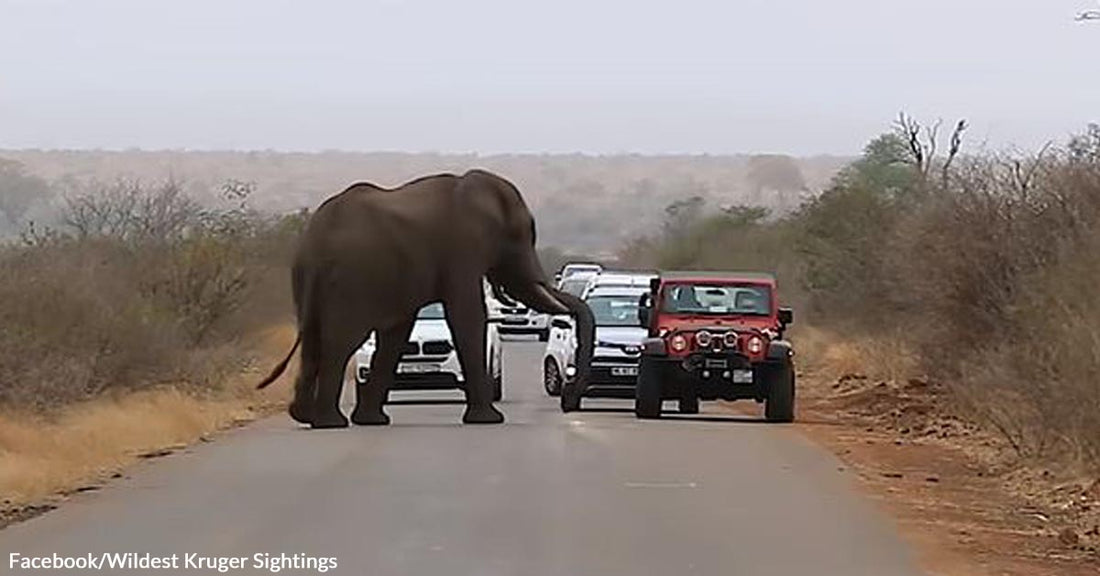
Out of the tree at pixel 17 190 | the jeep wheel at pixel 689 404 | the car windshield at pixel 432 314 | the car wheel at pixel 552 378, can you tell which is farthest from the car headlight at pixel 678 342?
the tree at pixel 17 190

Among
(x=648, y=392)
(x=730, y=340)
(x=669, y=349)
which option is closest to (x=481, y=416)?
(x=648, y=392)

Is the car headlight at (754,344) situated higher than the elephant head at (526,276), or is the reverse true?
the elephant head at (526,276)

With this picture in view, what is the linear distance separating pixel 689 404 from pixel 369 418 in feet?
15.4

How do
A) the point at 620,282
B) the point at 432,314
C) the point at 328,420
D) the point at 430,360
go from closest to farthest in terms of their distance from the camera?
1. the point at 328,420
2. the point at 430,360
3. the point at 432,314
4. the point at 620,282

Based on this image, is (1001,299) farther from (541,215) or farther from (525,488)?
(541,215)

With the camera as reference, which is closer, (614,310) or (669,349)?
(669,349)

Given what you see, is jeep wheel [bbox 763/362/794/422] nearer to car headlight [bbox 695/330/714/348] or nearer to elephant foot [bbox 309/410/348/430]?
car headlight [bbox 695/330/714/348]

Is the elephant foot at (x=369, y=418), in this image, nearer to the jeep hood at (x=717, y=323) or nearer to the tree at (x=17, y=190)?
the jeep hood at (x=717, y=323)

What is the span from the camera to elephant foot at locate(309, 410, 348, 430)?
2864 centimetres

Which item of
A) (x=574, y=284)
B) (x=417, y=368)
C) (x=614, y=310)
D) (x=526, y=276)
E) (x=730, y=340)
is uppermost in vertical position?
(x=526, y=276)

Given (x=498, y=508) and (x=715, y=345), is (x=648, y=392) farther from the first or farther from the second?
(x=498, y=508)

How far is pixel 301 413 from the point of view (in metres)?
29.2

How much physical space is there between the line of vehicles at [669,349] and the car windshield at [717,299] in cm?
1

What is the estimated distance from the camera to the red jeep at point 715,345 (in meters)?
29.5
